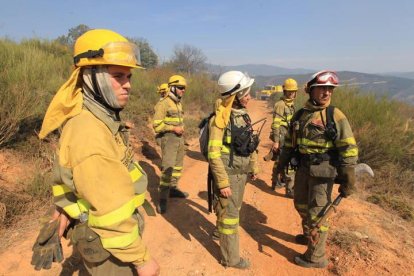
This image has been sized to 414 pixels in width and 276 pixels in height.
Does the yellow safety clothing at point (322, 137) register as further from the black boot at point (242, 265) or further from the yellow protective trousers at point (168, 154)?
the yellow protective trousers at point (168, 154)

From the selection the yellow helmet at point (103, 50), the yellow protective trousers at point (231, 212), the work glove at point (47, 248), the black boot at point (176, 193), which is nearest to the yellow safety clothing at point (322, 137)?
the yellow protective trousers at point (231, 212)

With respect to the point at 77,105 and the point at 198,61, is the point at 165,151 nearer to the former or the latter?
the point at 77,105

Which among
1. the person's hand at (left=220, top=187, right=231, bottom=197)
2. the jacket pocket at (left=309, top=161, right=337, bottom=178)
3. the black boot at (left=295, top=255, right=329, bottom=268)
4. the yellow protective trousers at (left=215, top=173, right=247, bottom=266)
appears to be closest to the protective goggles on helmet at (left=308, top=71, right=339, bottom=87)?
the jacket pocket at (left=309, top=161, right=337, bottom=178)

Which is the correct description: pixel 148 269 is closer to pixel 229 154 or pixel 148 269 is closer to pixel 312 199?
pixel 229 154

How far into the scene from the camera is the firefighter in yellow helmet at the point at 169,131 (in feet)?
17.8

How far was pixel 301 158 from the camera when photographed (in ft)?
12.6

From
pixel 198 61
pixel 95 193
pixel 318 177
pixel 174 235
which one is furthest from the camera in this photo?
pixel 198 61

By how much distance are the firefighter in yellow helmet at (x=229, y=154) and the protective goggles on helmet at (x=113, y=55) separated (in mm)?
1687

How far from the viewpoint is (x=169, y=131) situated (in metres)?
5.62

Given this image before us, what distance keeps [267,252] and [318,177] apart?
148 cm

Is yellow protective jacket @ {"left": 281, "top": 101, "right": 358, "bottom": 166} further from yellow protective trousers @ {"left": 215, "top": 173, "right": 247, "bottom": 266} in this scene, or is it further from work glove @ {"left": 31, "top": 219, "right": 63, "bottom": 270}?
work glove @ {"left": 31, "top": 219, "right": 63, "bottom": 270}

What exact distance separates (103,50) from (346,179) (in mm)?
3007

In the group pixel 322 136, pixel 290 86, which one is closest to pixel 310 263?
pixel 322 136

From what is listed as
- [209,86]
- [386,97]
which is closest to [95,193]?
[386,97]
